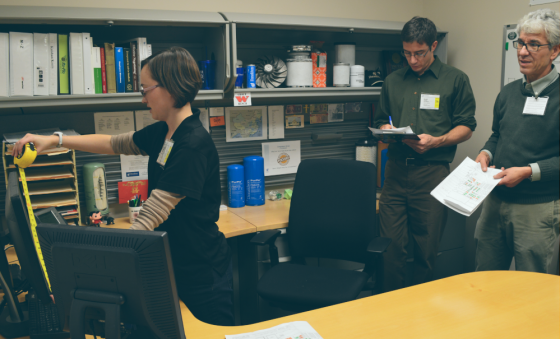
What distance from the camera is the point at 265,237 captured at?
199 cm

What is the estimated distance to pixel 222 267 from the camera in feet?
4.70

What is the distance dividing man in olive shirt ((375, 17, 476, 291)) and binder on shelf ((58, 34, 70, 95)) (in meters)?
1.53

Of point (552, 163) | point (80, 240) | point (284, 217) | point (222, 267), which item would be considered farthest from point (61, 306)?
point (552, 163)

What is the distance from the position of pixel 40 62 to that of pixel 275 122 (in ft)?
4.27

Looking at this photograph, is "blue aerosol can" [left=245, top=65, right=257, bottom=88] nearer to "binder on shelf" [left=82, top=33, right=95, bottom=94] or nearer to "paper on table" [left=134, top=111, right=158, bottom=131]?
"paper on table" [left=134, top=111, right=158, bottom=131]

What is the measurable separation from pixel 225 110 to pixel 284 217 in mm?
727

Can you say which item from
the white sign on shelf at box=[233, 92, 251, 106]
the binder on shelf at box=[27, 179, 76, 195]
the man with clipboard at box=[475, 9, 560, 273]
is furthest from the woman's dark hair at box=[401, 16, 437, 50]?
the binder on shelf at box=[27, 179, 76, 195]

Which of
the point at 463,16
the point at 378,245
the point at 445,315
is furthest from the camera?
the point at 463,16

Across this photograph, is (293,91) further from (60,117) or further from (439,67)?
(60,117)

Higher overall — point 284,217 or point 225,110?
point 225,110

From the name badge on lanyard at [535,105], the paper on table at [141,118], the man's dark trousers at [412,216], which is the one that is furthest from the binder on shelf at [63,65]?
the name badge on lanyard at [535,105]

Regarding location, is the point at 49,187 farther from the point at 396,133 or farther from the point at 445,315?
the point at 445,315

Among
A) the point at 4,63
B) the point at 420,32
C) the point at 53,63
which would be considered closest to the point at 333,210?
the point at 420,32

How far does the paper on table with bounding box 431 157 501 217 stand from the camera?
5.68 ft
